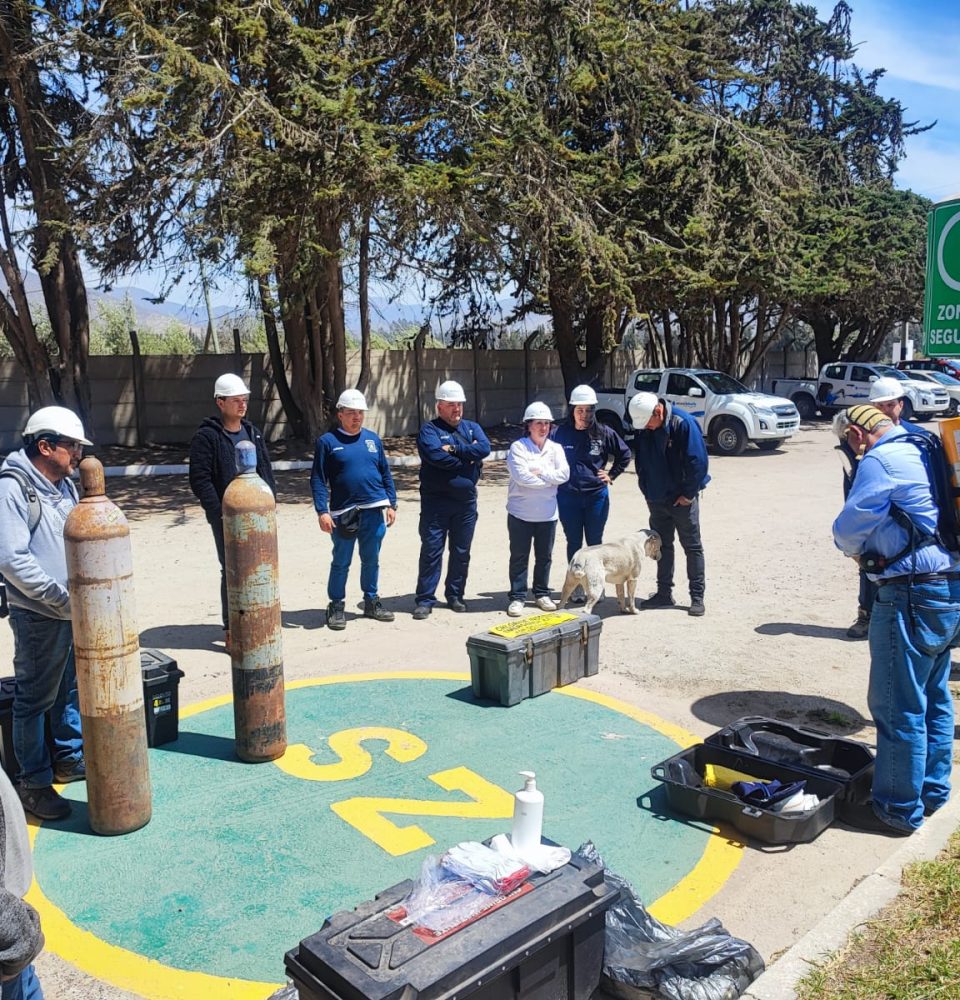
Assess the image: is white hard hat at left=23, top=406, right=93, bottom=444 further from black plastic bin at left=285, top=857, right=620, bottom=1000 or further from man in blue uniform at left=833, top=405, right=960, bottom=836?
man in blue uniform at left=833, top=405, right=960, bottom=836

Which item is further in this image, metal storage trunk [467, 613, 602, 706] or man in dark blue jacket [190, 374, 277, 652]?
man in dark blue jacket [190, 374, 277, 652]

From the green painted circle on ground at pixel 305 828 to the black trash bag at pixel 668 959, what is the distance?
→ 599 millimetres

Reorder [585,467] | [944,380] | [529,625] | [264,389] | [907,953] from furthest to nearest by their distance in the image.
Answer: [944,380] → [264,389] → [585,467] → [529,625] → [907,953]

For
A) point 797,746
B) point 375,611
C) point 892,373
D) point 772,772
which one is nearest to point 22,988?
point 772,772

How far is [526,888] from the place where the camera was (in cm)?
324

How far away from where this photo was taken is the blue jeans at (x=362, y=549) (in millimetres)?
8141

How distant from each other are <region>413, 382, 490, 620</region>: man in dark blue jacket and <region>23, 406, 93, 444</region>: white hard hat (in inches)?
155

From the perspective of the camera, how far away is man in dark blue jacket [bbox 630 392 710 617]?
830cm

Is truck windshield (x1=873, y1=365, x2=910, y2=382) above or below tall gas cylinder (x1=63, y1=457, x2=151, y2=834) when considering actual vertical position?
above

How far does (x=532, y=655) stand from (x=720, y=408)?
16210mm

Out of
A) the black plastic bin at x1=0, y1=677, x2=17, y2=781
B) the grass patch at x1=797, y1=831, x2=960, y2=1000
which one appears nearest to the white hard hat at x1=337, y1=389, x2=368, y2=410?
the black plastic bin at x1=0, y1=677, x2=17, y2=781

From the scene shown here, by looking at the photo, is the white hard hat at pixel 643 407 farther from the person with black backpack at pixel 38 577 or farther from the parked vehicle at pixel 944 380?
the parked vehicle at pixel 944 380

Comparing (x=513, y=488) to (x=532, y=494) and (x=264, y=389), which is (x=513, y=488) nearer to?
(x=532, y=494)

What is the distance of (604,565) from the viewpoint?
8180mm
